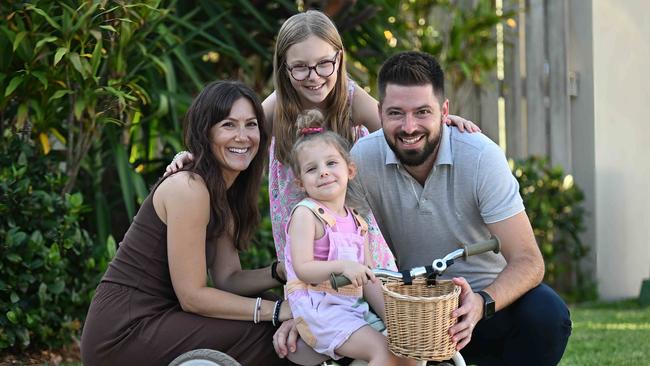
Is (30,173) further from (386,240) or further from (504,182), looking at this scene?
(504,182)

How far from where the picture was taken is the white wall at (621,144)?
301 inches

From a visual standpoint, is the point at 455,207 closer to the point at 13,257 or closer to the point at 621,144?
the point at 13,257

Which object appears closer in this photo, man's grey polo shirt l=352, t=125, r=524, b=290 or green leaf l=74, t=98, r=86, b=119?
man's grey polo shirt l=352, t=125, r=524, b=290

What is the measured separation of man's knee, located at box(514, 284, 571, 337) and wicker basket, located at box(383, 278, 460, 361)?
0.56 meters

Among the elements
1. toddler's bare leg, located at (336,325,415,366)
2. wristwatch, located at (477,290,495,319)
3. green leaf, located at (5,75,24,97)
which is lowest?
toddler's bare leg, located at (336,325,415,366)

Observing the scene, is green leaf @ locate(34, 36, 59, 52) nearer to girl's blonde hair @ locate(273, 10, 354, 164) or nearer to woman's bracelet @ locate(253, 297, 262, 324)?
girl's blonde hair @ locate(273, 10, 354, 164)

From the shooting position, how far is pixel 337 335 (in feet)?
9.94

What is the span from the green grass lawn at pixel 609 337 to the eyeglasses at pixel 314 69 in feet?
6.03

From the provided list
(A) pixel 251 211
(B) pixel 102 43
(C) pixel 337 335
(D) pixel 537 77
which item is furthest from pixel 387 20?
(C) pixel 337 335

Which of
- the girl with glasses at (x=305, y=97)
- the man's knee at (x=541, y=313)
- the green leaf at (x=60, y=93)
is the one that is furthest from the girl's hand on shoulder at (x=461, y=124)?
the green leaf at (x=60, y=93)

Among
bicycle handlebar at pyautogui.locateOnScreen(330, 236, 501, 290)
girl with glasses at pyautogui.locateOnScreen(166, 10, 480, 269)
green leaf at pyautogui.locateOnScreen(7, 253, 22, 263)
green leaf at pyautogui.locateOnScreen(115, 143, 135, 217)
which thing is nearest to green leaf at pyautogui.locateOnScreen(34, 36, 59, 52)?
green leaf at pyautogui.locateOnScreen(115, 143, 135, 217)

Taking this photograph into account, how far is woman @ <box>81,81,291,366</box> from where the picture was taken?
322 cm

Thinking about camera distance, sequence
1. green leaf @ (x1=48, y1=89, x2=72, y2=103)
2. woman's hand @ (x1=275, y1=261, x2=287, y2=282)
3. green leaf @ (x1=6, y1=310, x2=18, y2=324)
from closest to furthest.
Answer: woman's hand @ (x1=275, y1=261, x2=287, y2=282) < green leaf @ (x1=6, y1=310, x2=18, y2=324) < green leaf @ (x1=48, y1=89, x2=72, y2=103)

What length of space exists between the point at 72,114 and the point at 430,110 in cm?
206
